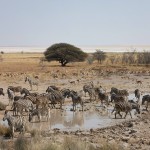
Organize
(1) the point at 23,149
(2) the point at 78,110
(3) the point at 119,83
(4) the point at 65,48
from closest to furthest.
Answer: (1) the point at 23,149, (2) the point at 78,110, (3) the point at 119,83, (4) the point at 65,48

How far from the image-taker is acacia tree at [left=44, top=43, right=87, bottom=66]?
187 feet

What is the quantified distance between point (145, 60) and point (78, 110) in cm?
3922

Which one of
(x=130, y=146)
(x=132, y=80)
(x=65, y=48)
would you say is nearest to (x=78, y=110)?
(x=130, y=146)

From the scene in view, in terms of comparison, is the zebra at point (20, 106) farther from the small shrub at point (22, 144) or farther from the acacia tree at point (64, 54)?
the acacia tree at point (64, 54)

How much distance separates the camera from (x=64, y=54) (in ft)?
187

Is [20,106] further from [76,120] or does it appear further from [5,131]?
[5,131]

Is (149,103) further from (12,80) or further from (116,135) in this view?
(12,80)

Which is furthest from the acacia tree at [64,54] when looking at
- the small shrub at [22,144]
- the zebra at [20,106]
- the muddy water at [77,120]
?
the small shrub at [22,144]

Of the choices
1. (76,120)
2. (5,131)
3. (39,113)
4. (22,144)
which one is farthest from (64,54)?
(22,144)

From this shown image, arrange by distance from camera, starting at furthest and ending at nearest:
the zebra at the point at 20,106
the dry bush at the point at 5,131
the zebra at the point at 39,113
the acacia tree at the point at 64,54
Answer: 1. the acacia tree at the point at 64,54
2. the zebra at the point at 20,106
3. the zebra at the point at 39,113
4. the dry bush at the point at 5,131

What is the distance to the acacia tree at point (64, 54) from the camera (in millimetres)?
57094

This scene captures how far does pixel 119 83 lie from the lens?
37219mm

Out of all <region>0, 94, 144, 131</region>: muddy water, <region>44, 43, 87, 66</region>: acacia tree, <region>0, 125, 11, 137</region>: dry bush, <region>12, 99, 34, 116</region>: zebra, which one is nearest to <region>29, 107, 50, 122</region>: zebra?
<region>0, 94, 144, 131</region>: muddy water

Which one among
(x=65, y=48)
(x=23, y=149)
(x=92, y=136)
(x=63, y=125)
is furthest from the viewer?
(x=65, y=48)
